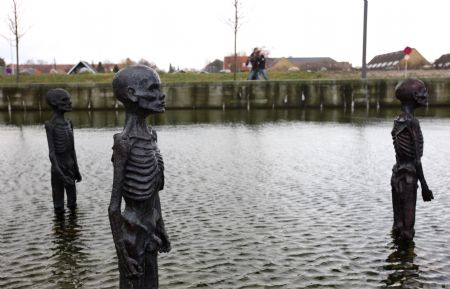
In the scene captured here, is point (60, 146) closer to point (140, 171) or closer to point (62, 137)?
point (62, 137)

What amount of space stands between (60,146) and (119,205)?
476 cm

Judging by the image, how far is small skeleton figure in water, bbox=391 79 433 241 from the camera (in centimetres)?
656

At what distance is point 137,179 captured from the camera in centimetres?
407

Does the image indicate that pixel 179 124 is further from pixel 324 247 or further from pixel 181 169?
pixel 324 247

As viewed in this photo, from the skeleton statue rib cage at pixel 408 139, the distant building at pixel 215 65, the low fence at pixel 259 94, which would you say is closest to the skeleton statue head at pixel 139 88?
the skeleton statue rib cage at pixel 408 139

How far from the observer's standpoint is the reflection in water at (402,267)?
18.2ft

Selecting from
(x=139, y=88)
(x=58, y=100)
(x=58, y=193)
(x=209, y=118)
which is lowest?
(x=58, y=193)

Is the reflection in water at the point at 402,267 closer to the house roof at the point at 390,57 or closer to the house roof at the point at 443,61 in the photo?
the house roof at the point at 443,61

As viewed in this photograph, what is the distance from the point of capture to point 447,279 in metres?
5.64

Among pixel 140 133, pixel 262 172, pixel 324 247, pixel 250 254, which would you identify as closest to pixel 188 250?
pixel 250 254

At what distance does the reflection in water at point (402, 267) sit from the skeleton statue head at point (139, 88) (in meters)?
3.36

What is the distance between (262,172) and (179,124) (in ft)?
41.8

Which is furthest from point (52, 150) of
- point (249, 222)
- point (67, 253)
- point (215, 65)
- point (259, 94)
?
point (215, 65)

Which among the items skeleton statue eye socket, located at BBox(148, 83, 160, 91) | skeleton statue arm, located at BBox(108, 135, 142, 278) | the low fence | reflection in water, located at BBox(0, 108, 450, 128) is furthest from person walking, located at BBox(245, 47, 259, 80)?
skeleton statue arm, located at BBox(108, 135, 142, 278)
